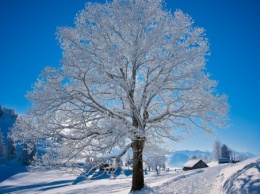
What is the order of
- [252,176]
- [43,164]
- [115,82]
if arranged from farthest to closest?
1. [43,164]
2. [115,82]
3. [252,176]

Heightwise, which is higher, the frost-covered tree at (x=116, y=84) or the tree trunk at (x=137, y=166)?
the frost-covered tree at (x=116, y=84)

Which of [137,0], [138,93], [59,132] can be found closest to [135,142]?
[138,93]

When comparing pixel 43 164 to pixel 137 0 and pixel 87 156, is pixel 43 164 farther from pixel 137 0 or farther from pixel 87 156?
pixel 137 0

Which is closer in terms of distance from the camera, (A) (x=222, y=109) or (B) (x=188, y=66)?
(A) (x=222, y=109)

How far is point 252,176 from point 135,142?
6596 mm

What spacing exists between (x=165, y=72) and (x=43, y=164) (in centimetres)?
767

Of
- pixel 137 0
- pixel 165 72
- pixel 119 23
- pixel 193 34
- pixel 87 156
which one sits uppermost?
pixel 137 0

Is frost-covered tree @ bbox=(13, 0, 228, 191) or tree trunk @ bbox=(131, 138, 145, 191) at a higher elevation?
frost-covered tree @ bbox=(13, 0, 228, 191)

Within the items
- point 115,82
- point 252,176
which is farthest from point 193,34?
point 252,176

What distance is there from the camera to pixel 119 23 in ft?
36.1

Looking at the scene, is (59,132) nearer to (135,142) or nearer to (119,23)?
(135,142)

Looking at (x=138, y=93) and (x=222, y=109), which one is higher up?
(x=138, y=93)

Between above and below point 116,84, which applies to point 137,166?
below

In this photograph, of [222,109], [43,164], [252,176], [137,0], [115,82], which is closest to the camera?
[252,176]
